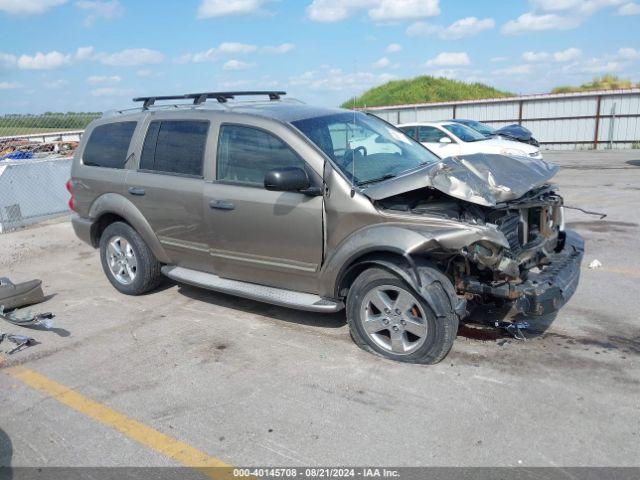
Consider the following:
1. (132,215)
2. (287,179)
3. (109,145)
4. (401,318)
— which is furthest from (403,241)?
(109,145)

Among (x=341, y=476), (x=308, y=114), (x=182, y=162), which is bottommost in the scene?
(x=341, y=476)

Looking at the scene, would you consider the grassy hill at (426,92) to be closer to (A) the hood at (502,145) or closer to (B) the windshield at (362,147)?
(A) the hood at (502,145)

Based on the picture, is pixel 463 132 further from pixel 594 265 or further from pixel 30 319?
pixel 30 319

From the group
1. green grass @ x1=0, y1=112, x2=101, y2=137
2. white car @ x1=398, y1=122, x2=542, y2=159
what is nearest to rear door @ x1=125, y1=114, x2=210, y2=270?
white car @ x1=398, y1=122, x2=542, y2=159

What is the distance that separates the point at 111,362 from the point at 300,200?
2.03m

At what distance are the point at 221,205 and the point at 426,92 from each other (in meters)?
39.8

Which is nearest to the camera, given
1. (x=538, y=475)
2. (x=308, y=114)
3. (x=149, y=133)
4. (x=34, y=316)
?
(x=538, y=475)

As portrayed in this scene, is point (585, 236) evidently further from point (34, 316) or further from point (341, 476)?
point (34, 316)

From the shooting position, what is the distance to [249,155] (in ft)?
16.3

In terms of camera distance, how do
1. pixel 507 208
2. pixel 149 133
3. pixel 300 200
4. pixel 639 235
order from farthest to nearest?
pixel 639 235, pixel 149 133, pixel 300 200, pixel 507 208

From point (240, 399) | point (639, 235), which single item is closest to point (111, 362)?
point (240, 399)

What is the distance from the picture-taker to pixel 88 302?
6188 millimetres

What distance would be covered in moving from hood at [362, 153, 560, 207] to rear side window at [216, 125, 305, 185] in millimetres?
809

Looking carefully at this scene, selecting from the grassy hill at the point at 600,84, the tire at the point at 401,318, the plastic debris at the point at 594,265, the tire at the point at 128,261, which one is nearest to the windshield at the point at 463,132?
the plastic debris at the point at 594,265
